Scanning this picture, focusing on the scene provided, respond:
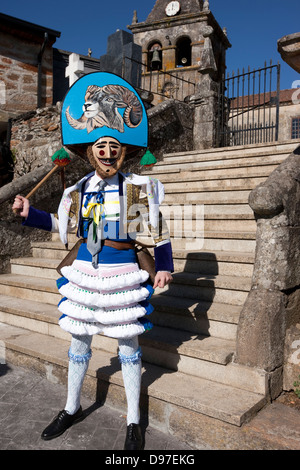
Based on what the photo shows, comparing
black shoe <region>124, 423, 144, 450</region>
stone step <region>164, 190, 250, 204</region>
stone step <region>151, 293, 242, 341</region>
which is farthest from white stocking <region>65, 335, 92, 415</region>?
stone step <region>164, 190, 250, 204</region>

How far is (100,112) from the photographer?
2.46 meters

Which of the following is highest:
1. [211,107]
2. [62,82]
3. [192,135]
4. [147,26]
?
[147,26]

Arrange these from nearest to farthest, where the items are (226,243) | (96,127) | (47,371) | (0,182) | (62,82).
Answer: (96,127)
(47,371)
(226,243)
(0,182)
(62,82)

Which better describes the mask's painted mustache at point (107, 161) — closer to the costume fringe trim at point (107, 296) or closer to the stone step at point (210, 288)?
the costume fringe trim at point (107, 296)

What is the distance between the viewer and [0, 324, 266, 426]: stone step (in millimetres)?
2459

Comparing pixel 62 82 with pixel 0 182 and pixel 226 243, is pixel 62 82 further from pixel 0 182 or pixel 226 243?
pixel 226 243

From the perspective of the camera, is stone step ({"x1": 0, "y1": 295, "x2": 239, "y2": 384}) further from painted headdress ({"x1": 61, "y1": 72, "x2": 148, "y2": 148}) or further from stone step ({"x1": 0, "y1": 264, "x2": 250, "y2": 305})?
painted headdress ({"x1": 61, "y1": 72, "x2": 148, "y2": 148})

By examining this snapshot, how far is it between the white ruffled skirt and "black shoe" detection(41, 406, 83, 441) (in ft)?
2.14

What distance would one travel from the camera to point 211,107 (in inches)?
320

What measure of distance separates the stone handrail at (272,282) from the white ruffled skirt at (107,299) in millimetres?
→ 791

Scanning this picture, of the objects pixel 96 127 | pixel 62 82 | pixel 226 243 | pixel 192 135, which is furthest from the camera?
pixel 62 82

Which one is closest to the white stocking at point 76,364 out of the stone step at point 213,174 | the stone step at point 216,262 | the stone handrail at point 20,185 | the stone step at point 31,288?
the stone step at point 216,262

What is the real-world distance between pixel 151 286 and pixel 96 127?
3.65 feet

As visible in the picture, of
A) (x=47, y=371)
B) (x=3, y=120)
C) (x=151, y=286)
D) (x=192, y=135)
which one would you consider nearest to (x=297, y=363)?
(x=151, y=286)
